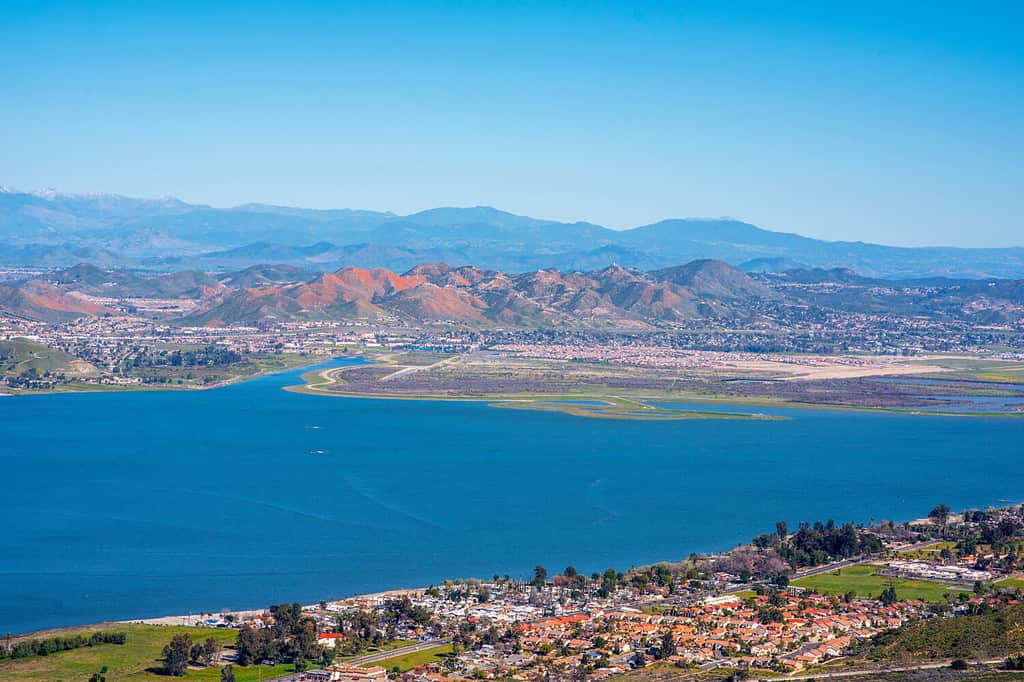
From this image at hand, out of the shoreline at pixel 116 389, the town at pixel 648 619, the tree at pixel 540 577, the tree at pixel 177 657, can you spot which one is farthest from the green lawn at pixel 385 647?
the shoreline at pixel 116 389

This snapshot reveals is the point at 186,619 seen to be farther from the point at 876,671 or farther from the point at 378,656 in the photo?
the point at 876,671

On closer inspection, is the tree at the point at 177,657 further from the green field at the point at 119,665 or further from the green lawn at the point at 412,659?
the green lawn at the point at 412,659

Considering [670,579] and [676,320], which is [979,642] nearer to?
[670,579]

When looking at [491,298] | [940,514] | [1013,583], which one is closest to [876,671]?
[1013,583]

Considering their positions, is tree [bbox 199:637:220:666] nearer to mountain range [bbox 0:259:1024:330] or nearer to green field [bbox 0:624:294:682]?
green field [bbox 0:624:294:682]

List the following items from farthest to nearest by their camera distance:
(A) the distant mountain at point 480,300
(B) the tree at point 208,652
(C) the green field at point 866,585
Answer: (A) the distant mountain at point 480,300
(C) the green field at point 866,585
(B) the tree at point 208,652

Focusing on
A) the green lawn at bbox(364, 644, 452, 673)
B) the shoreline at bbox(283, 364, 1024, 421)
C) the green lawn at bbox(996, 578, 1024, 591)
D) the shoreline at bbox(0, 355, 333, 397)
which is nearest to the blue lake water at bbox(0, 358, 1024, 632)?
the shoreline at bbox(283, 364, 1024, 421)

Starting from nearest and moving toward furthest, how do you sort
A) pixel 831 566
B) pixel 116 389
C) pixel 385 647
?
pixel 385 647, pixel 831 566, pixel 116 389
